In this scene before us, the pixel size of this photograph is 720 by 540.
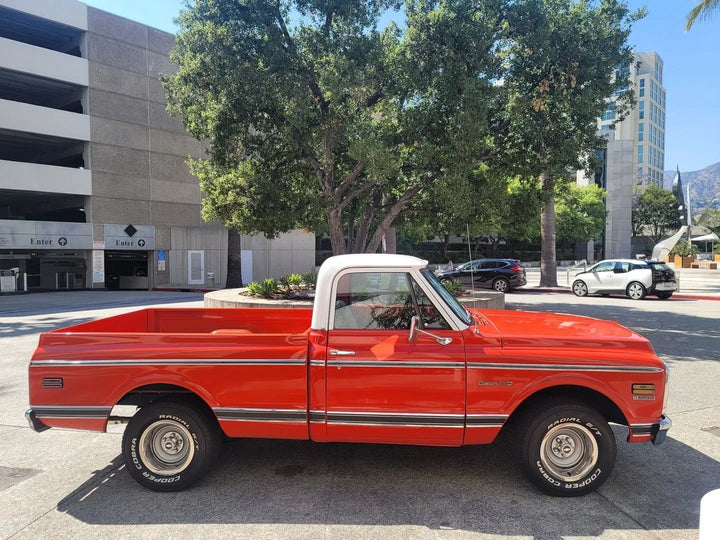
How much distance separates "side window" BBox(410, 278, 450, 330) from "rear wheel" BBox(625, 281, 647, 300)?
17644mm

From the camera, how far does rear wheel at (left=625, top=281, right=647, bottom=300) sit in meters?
18.3

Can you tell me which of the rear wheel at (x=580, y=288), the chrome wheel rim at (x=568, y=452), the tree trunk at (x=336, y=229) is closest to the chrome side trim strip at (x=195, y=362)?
the chrome wheel rim at (x=568, y=452)

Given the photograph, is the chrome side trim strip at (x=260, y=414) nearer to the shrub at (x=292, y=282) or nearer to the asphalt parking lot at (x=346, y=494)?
the asphalt parking lot at (x=346, y=494)

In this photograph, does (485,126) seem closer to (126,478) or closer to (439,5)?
(439,5)

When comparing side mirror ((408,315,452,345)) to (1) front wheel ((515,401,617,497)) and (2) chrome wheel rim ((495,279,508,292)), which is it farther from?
(2) chrome wheel rim ((495,279,508,292))

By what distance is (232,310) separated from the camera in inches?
207

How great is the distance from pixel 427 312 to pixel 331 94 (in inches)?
360

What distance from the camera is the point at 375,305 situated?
156 inches

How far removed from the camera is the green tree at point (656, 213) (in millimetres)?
74125

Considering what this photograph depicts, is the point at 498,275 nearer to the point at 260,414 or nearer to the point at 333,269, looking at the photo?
the point at 333,269

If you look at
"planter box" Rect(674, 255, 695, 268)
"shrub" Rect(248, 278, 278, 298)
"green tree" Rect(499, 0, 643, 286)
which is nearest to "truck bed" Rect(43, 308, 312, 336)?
"shrub" Rect(248, 278, 278, 298)

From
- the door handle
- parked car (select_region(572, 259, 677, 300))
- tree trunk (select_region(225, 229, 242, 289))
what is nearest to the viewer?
the door handle

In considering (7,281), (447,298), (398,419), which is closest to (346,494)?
(398,419)

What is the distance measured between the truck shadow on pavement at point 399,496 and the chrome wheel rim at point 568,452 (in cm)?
20
